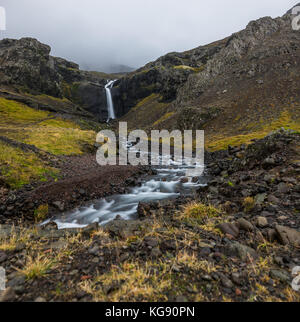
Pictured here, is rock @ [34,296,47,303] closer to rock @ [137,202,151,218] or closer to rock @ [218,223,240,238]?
rock @ [218,223,240,238]

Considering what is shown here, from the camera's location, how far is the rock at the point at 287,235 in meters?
4.66

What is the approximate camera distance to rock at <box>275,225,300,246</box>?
15.3 ft

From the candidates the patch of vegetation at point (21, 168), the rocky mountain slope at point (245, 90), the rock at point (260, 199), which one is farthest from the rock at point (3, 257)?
the rocky mountain slope at point (245, 90)

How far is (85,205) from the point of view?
12.2 metres

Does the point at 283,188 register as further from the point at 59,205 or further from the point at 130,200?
the point at 59,205

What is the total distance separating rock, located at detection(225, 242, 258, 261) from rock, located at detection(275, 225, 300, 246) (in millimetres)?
1034

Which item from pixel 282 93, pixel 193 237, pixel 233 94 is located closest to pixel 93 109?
pixel 233 94

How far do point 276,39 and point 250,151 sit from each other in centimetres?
7620

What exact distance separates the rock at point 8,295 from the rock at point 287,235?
6407 mm

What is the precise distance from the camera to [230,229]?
549cm

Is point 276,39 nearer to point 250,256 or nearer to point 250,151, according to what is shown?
point 250,151

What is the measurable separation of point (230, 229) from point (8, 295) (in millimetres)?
5728

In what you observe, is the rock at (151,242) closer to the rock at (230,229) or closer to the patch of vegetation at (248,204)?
the rock at (230,229)

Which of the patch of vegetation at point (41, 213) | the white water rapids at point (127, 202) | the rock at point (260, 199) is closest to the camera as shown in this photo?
the rock at point (260, 199)
